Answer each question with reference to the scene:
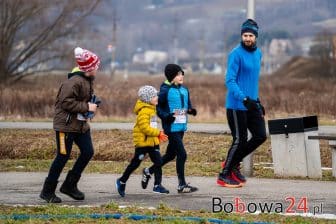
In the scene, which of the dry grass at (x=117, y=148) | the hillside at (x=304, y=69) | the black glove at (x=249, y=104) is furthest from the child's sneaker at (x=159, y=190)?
the hillside at (x=304, y=69)

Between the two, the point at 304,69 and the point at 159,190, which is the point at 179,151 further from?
the point at 304,69

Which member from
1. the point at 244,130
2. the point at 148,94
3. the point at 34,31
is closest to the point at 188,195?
the point at 244,130

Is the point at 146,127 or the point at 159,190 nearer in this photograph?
the point at 146,127

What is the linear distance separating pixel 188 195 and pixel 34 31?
1483 inches

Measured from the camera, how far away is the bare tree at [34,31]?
148 ft

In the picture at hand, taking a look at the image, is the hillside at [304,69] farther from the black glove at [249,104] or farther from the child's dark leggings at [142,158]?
the child's dark leggings at [142,158]

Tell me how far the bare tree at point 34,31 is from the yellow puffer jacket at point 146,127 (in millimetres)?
33904

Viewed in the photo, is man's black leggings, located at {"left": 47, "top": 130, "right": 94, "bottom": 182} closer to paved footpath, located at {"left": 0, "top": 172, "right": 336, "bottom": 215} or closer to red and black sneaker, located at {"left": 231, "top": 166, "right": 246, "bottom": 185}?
paved footpath, located at {"left": 0, "top": 172, "right": 336, "bottom": 215}

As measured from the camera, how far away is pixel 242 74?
12.2 m

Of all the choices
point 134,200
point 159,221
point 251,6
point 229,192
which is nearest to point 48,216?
point 159,221

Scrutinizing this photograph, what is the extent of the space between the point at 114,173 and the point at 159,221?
542 centimetres

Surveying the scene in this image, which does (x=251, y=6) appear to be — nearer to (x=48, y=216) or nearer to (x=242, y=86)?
(x=242, y=86)

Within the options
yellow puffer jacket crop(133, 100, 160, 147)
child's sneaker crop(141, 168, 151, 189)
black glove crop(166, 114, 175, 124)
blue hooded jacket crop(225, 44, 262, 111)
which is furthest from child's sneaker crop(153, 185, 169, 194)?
blue hooded jacket crop(225, 44, 262, 111)

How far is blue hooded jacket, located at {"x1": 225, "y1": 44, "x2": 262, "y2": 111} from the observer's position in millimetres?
12109
